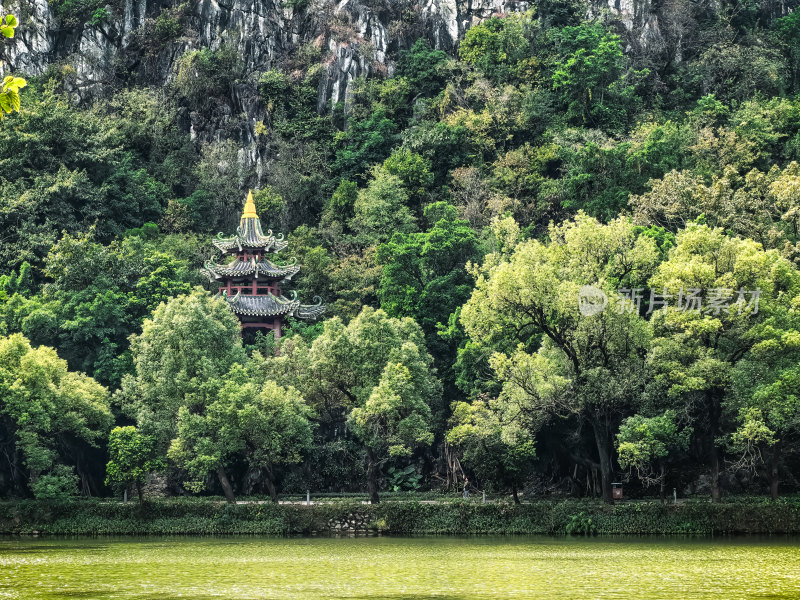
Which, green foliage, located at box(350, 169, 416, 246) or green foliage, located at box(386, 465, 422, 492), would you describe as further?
green foliage, located at box(350, 169, 416, 246)

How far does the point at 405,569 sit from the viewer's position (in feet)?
90.9

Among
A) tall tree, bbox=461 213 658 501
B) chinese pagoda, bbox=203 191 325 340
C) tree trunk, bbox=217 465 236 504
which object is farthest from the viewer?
chinese pagoda, bbox=203 191 325 340

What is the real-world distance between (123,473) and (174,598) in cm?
2044

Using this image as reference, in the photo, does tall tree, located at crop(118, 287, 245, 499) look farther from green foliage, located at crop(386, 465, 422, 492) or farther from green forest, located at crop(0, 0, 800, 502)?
green foliage, located at crop(386, 465, 422, 492)

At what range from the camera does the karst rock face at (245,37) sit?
71812 mm

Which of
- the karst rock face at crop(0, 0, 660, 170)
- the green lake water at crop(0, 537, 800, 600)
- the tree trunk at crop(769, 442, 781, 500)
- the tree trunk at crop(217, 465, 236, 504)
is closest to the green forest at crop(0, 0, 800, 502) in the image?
the tree trunk at crop(769, 442, 781, 500)

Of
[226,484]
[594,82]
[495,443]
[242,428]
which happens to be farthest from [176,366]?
[594,82]

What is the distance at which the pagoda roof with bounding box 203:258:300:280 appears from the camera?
55438 mm

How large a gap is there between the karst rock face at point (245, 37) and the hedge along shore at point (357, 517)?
109ft

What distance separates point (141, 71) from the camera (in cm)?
7575

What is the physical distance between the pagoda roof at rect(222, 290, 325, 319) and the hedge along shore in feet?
43.4

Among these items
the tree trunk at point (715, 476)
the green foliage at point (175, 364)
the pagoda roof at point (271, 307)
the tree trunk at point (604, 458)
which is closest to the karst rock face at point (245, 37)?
the pagoda roof at point (271, 307)

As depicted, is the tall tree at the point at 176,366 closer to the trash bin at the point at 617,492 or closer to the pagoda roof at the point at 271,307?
the pagoda roof at the point at 271,307

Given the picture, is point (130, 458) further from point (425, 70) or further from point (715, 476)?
point (425, 70)
